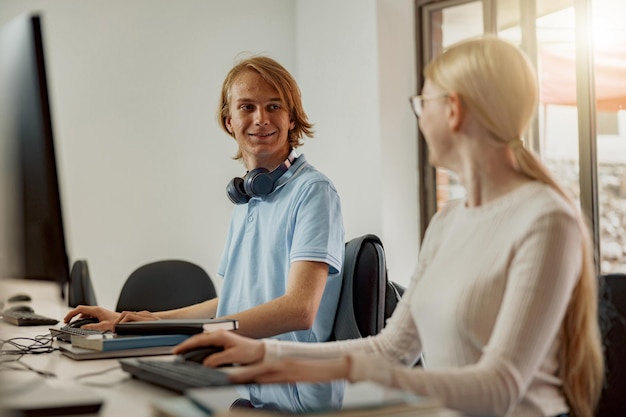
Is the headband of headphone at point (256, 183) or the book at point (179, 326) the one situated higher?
the headband of headphone at point (256, 183)

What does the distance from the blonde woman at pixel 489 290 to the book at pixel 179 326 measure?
0.20 m

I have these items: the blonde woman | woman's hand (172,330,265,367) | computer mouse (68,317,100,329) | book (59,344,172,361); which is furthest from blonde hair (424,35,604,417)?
computer mouse (68,317,100,329)

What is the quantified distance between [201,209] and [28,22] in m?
3.86

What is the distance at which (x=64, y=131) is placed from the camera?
457 cm

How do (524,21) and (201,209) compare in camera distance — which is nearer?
(524,21)

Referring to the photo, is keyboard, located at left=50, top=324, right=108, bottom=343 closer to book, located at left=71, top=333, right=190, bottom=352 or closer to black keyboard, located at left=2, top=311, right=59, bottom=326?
book, located at left=71, top=333, right=190, bottom=352

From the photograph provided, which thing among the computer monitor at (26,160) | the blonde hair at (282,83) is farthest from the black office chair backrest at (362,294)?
the computer monitor at (26,160)

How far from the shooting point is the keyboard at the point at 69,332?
1881 millimetres

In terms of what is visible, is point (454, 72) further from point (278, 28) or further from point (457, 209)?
point (278, 28)

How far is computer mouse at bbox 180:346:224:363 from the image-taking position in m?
1.46

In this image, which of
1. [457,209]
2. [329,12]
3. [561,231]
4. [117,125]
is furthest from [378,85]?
[561,231]

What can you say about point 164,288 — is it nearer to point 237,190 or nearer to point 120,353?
point 237,190

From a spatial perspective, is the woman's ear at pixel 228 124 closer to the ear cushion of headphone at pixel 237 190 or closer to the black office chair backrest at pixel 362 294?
the ear cushion of headphone at pixel 237 190

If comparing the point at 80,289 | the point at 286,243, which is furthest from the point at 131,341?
the point at 80,289
